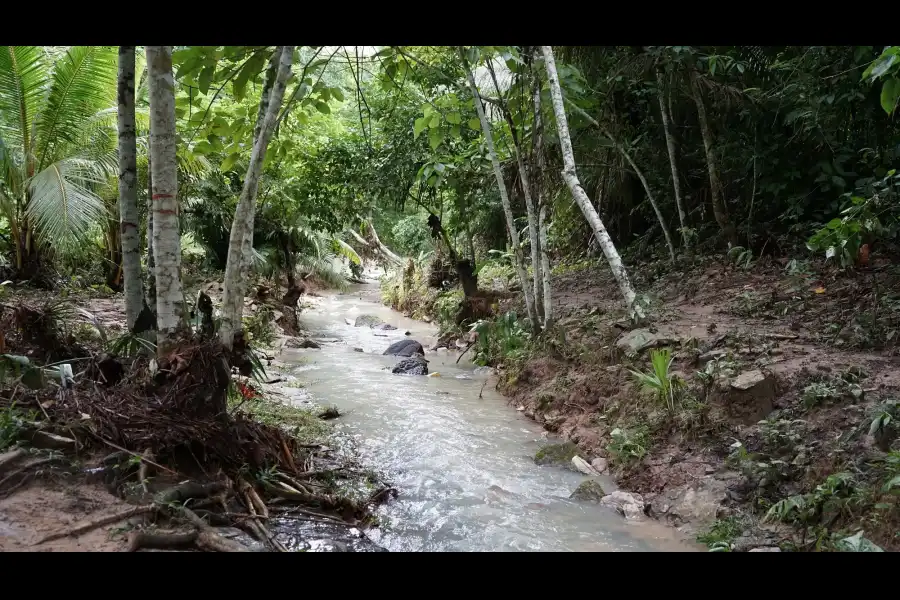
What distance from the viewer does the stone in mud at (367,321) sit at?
49.7 feet

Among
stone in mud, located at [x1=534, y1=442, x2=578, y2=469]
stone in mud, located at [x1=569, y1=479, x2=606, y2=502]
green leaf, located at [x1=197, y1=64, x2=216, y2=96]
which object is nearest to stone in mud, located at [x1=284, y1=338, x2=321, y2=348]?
stone in mud, located at [x1=534, y1=442, x2=578, y2=469]

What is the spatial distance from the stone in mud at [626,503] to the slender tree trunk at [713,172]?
212 inches

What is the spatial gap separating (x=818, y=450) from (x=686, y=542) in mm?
1045

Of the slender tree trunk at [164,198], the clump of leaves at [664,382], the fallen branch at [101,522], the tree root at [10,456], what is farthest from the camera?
the clump of leaves at [664,382]

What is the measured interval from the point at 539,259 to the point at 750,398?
13.3 ft

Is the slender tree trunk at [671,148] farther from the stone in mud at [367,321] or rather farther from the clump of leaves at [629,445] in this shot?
the stone in mud at [367,321]

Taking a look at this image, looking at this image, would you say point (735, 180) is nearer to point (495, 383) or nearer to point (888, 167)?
point (888, 167)

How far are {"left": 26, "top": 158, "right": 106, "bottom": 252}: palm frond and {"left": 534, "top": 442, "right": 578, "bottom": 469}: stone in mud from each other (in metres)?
6.67

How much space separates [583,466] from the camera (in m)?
5.12

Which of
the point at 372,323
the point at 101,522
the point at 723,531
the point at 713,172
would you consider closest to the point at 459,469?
the point at 723,531

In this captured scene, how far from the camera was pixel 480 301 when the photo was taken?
11.6 m

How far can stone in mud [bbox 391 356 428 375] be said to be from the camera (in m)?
9.07

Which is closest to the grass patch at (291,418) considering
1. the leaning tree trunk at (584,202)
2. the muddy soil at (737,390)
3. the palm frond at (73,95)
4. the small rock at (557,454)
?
the small rock at (557,454)

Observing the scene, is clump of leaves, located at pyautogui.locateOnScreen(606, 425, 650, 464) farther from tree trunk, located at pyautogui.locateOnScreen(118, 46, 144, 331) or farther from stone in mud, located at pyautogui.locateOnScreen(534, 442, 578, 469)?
tree trunk, located at pyautogui.locateOnScreen(118, 46, 144, 331)
